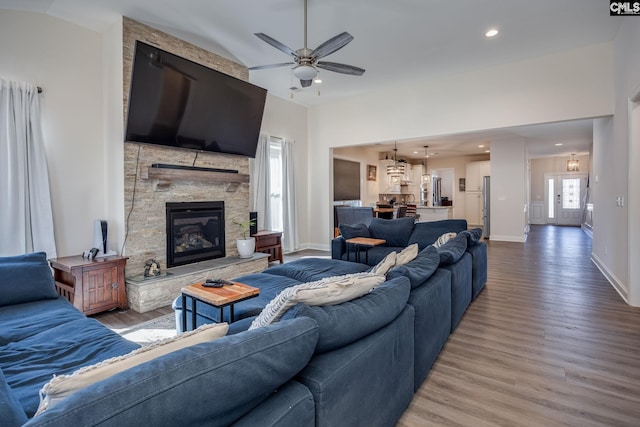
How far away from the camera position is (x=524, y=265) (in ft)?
18.8

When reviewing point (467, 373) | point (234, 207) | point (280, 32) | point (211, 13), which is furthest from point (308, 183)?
point (467, 373)

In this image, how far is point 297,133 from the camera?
7.36m

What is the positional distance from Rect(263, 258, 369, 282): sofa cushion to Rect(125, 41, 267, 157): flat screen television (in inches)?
85.6

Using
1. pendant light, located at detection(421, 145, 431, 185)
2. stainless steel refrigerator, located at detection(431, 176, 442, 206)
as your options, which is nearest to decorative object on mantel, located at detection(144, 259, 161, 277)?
pendant light, located at detection(421, 145, 431, 185)

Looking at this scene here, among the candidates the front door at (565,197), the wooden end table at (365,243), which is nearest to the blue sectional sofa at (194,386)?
the wooden end table at (365,243)

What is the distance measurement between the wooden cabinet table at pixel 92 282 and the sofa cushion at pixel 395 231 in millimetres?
3707

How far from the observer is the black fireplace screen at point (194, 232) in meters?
4.39

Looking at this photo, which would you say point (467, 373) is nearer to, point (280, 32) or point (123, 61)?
point (280, 32)

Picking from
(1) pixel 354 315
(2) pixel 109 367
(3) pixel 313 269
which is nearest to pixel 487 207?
(3) pixel 313 269

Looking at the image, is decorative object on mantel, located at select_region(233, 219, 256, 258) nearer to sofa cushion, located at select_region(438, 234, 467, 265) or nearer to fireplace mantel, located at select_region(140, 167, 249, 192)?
fireplace mantel, located at select_region(140, 167, 249, 192)

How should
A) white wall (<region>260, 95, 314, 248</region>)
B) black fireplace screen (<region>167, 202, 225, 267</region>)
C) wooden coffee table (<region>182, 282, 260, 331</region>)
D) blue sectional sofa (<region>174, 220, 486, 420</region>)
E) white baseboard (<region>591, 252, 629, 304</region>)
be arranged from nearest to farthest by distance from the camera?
blue sectional sofa (<region>174, 220, 486, 420</region>)
wooden coffee table (<region>182, 282, 260, 331</region>)
white baseboard (<region>591, 252, 629, 304</region>)
black fireplace screen (<region>167, 202, 225, 267</region>)
white wall (<region>260, 95, 314, 248</region>)

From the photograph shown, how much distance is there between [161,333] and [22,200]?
2.12 meters

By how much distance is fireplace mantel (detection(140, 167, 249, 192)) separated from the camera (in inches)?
159

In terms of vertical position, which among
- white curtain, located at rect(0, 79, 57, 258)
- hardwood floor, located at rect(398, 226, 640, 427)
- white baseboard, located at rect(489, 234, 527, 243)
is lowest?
hardwood floor, located at rect(398, 226, 640, 427)
